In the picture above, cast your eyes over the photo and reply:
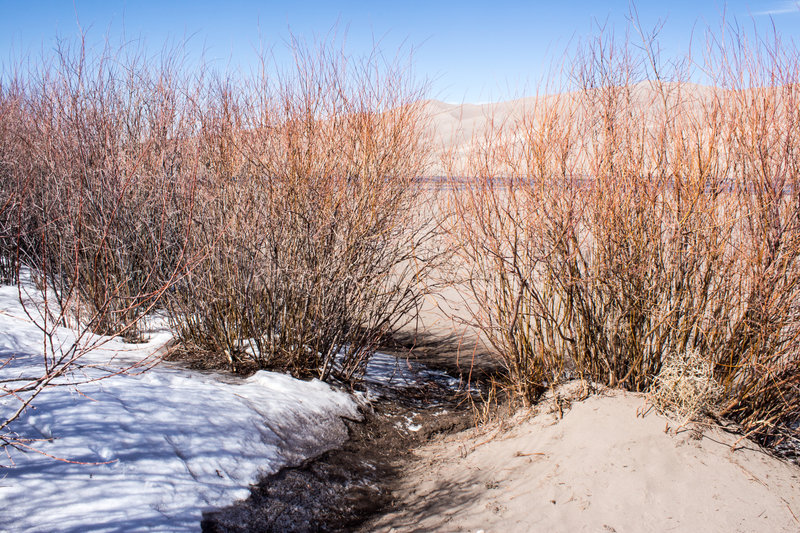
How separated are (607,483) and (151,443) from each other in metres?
2.60

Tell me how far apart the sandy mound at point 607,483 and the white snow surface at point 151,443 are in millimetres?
868

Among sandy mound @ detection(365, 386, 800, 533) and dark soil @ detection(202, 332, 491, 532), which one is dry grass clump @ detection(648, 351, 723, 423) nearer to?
sandy mound @ detection(365, 386, 800, 533)

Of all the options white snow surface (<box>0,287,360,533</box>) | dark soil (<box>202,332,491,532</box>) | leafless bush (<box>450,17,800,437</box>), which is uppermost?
leafless bush (<box>450,17,800,437</box>)

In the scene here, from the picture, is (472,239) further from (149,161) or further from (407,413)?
(149,161)

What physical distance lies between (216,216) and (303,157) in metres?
0.97

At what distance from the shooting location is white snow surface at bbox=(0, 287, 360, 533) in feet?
7.83

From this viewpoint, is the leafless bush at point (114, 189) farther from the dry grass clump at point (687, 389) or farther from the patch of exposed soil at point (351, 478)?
the dry grass clump at point (687, 389)

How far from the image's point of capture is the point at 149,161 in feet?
18.5

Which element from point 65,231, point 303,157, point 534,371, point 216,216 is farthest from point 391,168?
point 65,231

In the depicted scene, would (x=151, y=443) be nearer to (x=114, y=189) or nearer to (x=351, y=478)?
(x=351, y=478)

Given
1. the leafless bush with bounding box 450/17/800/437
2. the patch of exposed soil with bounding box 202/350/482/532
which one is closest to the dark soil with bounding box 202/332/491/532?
the patch of exposed soil with bounding box 202/350/482/532

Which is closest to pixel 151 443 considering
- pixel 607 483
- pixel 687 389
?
pixel 607 483

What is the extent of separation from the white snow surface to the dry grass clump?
2.35m

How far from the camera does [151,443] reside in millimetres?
2990
